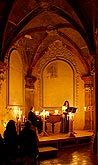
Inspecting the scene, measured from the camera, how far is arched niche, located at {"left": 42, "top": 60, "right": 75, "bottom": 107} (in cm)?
1856

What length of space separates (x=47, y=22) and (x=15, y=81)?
128 inches

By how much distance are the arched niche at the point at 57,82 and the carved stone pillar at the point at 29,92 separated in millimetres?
868

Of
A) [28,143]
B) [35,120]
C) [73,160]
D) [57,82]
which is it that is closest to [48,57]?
[57,82]

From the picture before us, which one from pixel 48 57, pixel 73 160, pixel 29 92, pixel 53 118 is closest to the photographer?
pixel 73 160

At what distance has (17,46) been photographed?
54.5 feet

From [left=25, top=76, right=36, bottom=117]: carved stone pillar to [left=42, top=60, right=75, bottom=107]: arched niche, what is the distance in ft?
2.85

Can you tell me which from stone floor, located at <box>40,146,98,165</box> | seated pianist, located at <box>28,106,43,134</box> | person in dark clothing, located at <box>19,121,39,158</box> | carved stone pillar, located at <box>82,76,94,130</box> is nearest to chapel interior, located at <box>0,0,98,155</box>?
carved stone pillar, located at <box>82,76,94,130</box>

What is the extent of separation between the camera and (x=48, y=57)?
1858 centimetres

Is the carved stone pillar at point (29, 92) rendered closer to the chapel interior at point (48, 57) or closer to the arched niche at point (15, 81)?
the chapel interior at point (48, 57)

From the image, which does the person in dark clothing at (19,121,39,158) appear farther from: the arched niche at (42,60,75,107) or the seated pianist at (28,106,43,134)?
the arched niche at (42,60,75,107)

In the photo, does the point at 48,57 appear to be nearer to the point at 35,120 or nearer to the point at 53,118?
the point at 53,118

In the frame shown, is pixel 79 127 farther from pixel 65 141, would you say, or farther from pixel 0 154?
pixel 0 154

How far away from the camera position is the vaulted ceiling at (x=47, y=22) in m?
11.8

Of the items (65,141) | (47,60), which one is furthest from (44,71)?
(65,141)
